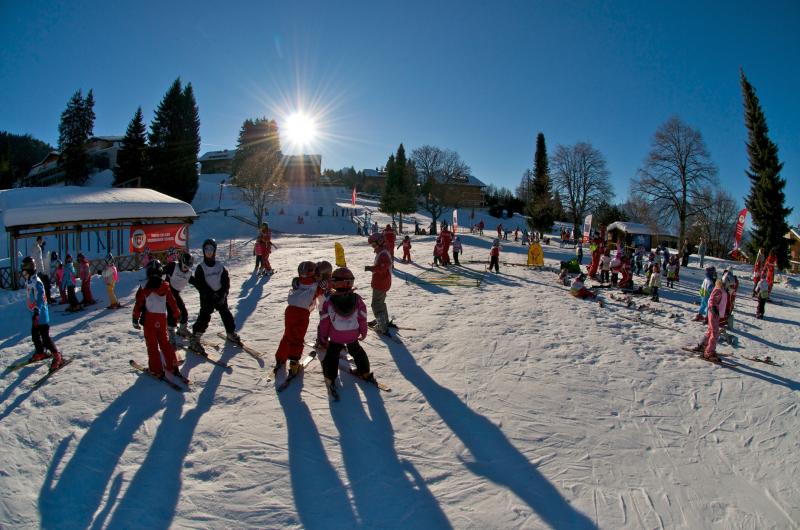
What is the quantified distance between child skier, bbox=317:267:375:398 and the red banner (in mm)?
14799

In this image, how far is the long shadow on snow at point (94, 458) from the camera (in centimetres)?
328

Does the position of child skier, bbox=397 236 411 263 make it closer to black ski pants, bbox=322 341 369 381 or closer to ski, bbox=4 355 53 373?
black ski pants, bbox=322 341 369 381

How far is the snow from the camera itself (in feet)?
11.3

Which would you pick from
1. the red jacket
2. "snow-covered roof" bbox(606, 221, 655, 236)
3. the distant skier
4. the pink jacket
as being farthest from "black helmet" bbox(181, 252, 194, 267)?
"snow-covered roof" bbox(606, 221, 655, 236)

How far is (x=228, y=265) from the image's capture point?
17.2 meters

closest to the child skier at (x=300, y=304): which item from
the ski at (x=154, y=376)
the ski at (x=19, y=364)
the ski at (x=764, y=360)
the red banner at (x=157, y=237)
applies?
the ski at (x=154, y=376)

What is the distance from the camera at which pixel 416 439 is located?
447cm

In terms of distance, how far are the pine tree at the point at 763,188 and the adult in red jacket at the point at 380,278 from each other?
29.6m

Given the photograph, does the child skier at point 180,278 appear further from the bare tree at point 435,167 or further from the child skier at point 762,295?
the bare tree at point 435,167

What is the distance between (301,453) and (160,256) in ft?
54.3

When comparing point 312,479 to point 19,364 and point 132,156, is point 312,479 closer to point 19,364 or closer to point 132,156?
point 19,364

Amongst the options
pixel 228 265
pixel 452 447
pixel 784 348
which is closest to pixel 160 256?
pixel 228 265

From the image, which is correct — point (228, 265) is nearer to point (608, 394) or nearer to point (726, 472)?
point (608, 394)

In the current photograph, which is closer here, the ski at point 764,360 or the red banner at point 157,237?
the ski at point 764,360
